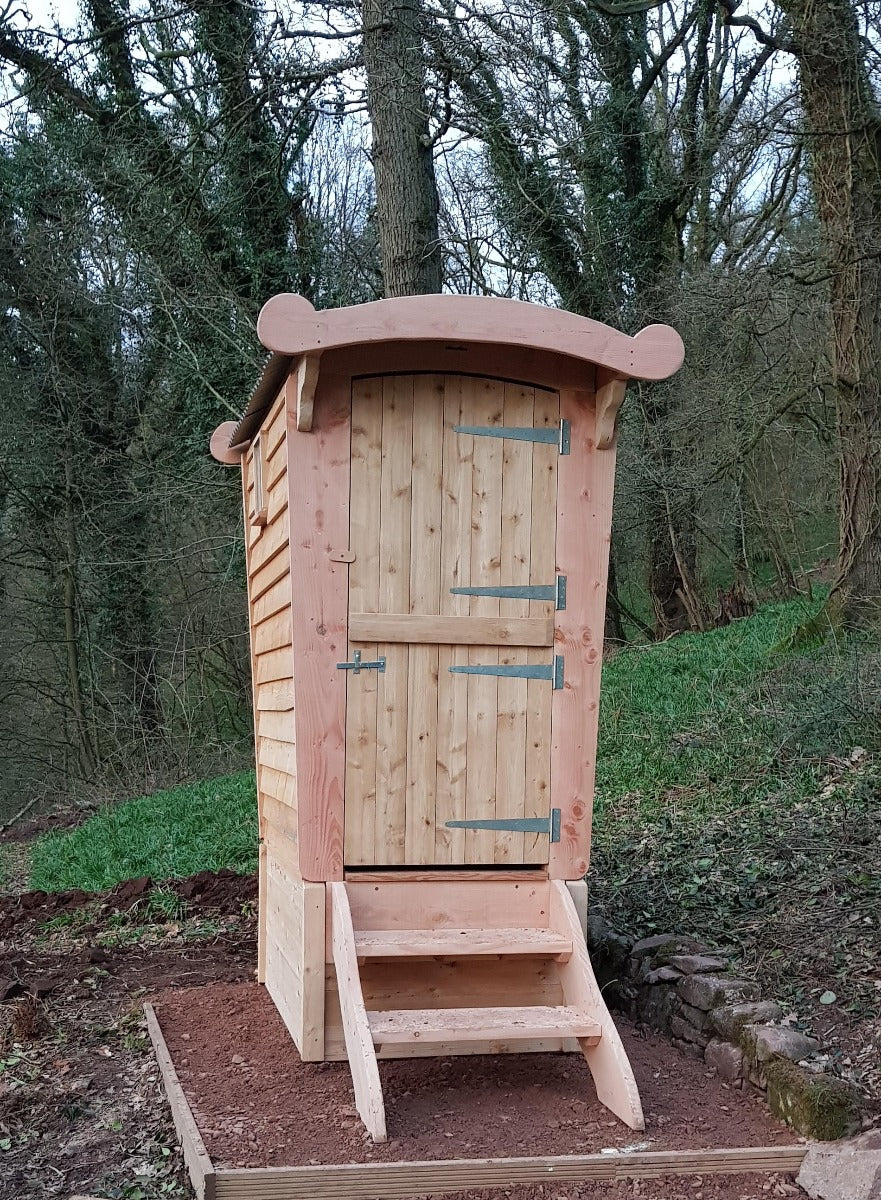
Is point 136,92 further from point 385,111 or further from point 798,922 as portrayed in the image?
point 798,922

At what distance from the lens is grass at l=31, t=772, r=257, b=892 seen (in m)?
8.56

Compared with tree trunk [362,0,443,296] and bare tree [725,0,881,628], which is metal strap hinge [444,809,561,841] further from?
tree trunk [362,0,443,296]

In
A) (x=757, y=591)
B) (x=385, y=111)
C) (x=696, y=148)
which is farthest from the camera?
(x=757, y=591)

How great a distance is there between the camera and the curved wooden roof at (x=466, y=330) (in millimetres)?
4090

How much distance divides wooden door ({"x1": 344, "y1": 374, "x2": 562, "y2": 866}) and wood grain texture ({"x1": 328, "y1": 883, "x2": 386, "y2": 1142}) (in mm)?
293

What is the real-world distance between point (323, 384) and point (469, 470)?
0.65 meters

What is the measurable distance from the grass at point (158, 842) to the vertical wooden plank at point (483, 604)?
168 inches

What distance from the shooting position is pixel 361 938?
4.26m

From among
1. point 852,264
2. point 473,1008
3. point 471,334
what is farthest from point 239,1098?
point 852,264

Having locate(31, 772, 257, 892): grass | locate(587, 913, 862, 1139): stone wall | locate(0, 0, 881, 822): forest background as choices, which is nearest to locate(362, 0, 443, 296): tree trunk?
locate(0, 0, 881, 822): forest background

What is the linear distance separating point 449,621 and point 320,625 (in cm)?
50

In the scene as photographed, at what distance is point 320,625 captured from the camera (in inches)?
172

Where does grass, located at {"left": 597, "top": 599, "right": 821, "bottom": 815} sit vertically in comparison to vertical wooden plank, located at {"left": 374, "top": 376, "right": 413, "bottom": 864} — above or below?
below

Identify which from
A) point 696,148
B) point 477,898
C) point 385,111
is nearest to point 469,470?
point 477,898
